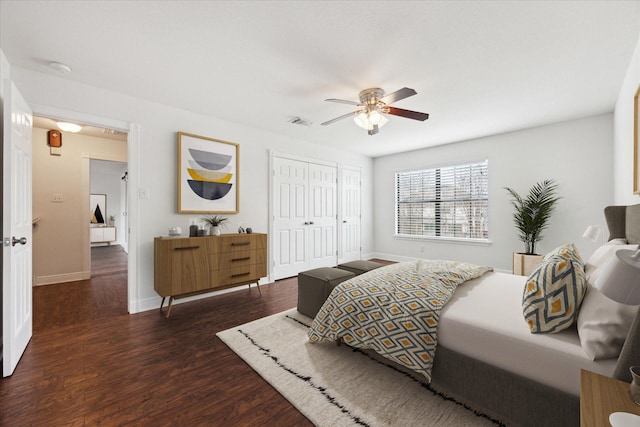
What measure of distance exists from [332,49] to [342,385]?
8.13 feet

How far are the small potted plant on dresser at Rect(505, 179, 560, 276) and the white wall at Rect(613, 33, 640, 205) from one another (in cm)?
76

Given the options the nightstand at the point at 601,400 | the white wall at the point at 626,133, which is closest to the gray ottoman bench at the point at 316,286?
the nightstand at the point at 601,400

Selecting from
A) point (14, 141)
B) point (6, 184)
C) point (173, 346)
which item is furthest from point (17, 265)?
point (173, 346)

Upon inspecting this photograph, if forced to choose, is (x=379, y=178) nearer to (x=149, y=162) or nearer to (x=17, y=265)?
(x=149, y=162)

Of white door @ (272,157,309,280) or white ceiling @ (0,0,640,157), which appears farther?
white door @ (272,157,309,280)

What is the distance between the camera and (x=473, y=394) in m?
1.51

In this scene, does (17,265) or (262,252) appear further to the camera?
(262,252)

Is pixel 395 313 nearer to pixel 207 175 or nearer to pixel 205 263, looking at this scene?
pixel 205 263

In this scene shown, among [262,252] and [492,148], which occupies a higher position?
[492,148]

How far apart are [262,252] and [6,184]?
95.4 inches

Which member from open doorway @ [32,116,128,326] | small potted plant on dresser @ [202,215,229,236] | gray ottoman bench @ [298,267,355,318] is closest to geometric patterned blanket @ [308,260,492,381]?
gray ottoman bench @ [298,267,355,318]

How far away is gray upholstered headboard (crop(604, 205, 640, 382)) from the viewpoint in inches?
38.1

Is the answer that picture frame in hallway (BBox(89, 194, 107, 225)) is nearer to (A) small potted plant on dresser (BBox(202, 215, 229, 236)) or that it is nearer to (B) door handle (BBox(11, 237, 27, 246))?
(A) small potted plant on dresser (BBox(202, 215, 229, 236))

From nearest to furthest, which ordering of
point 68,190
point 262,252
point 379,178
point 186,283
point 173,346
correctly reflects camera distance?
point 173,346 < point 186,283 < point 262,252 < point 68,190 < point 379,178
